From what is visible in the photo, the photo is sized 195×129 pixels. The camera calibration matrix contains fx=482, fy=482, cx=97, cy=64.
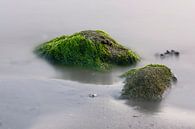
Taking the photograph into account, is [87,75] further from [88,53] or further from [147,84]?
[147,84]

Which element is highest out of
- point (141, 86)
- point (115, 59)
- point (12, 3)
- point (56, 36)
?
point (12, 3)

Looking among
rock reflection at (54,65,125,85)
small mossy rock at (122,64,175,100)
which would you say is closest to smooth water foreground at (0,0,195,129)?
rock reflection at (54,65,125,85)

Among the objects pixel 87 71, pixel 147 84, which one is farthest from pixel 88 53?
pixel 147 84

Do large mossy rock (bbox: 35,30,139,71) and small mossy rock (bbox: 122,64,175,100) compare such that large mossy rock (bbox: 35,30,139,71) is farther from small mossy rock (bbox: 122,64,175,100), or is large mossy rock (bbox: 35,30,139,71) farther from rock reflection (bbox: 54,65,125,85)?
small mossy rock (bbox: 122,64,175,100)

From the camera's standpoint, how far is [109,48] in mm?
11039

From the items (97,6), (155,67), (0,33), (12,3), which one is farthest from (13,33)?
(155,67)

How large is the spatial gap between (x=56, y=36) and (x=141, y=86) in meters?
3.81

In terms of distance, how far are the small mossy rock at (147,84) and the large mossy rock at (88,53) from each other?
1091mm

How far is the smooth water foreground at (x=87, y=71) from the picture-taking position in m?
8.30

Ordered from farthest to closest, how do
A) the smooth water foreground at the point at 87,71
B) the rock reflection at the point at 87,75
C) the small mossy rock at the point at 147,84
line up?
the rock reflection at the point at 87,75, the small mossy rock at the point at 147,84, the smooth water foreground at the point at 87,71

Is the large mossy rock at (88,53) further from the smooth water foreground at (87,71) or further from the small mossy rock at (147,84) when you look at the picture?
the small mossy rock at (147,84)

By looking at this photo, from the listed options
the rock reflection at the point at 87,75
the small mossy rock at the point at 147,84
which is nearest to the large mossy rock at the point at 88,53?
the rock reflection at the point at 87,75

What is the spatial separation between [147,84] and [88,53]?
209cm

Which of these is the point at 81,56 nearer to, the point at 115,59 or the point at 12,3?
the point at 115,59
